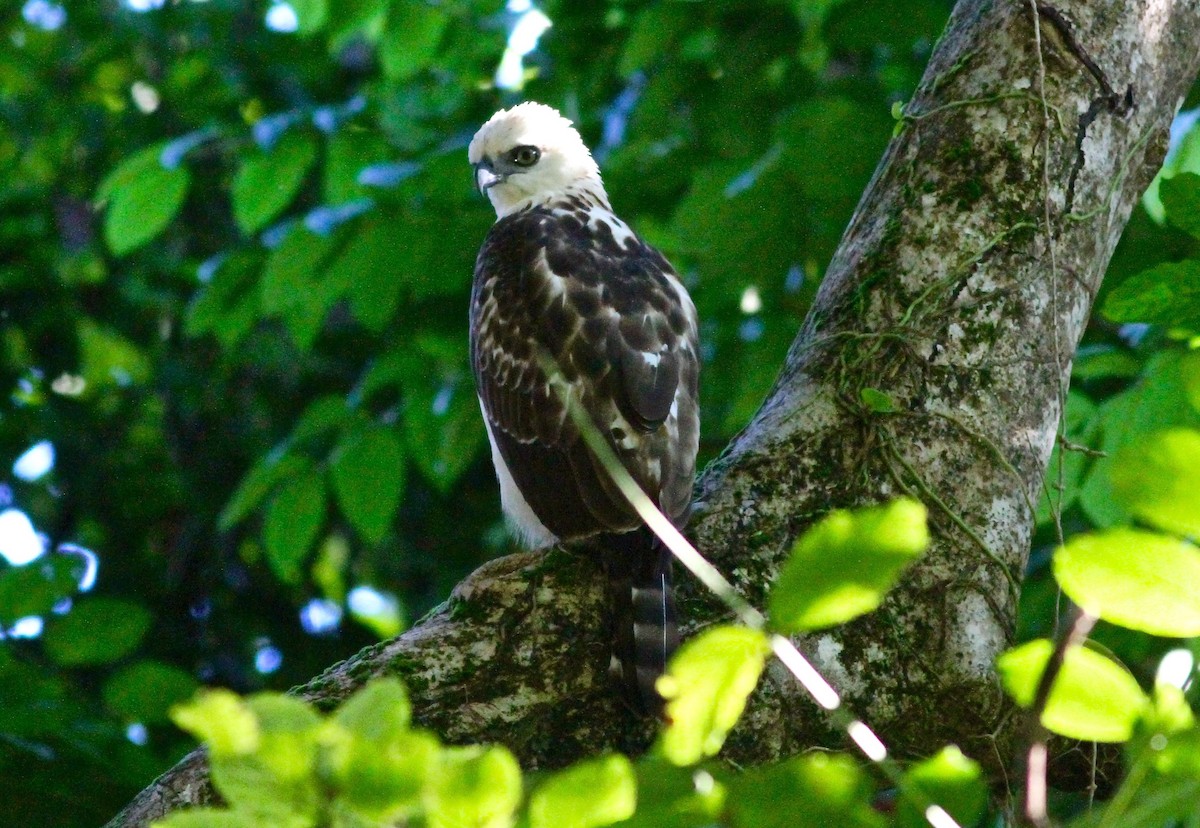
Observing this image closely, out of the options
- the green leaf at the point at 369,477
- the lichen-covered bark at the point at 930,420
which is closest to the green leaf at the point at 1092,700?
the lichen-covered bark at the point at 930,420

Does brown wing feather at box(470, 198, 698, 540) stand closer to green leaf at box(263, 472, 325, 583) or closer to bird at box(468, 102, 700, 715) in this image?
bird at box(468, 102, 700, 715)

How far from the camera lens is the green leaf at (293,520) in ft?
15.6

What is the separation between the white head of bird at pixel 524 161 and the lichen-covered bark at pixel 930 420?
1586mm

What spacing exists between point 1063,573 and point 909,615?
1797mm

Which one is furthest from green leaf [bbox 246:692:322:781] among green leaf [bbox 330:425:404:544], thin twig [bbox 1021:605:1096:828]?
green leaf [bbox 330:425:404:544]

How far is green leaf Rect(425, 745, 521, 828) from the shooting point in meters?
1.11

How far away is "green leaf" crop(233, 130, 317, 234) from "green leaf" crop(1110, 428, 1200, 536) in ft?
13.6

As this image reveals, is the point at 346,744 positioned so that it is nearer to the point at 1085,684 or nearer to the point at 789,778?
the point at 789,778

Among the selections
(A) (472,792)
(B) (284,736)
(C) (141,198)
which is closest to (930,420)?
(A) (472,792)

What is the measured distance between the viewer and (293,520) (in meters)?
4.82

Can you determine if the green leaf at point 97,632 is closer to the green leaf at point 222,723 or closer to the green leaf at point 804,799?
the green leaf at point 222,723

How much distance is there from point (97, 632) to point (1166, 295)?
2.61 m

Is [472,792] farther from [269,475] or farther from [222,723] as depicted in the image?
[269,475]

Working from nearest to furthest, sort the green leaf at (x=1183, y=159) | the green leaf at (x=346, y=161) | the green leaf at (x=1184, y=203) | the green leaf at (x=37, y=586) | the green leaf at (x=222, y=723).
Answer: the green leaf at (x=222, y=723) < the green leaf at (x=1184, y=203) < the green leaf at (x=37, y=586) < the green leaf at (x=1183, y=159) < the green leaf at (x=346, y=161)
